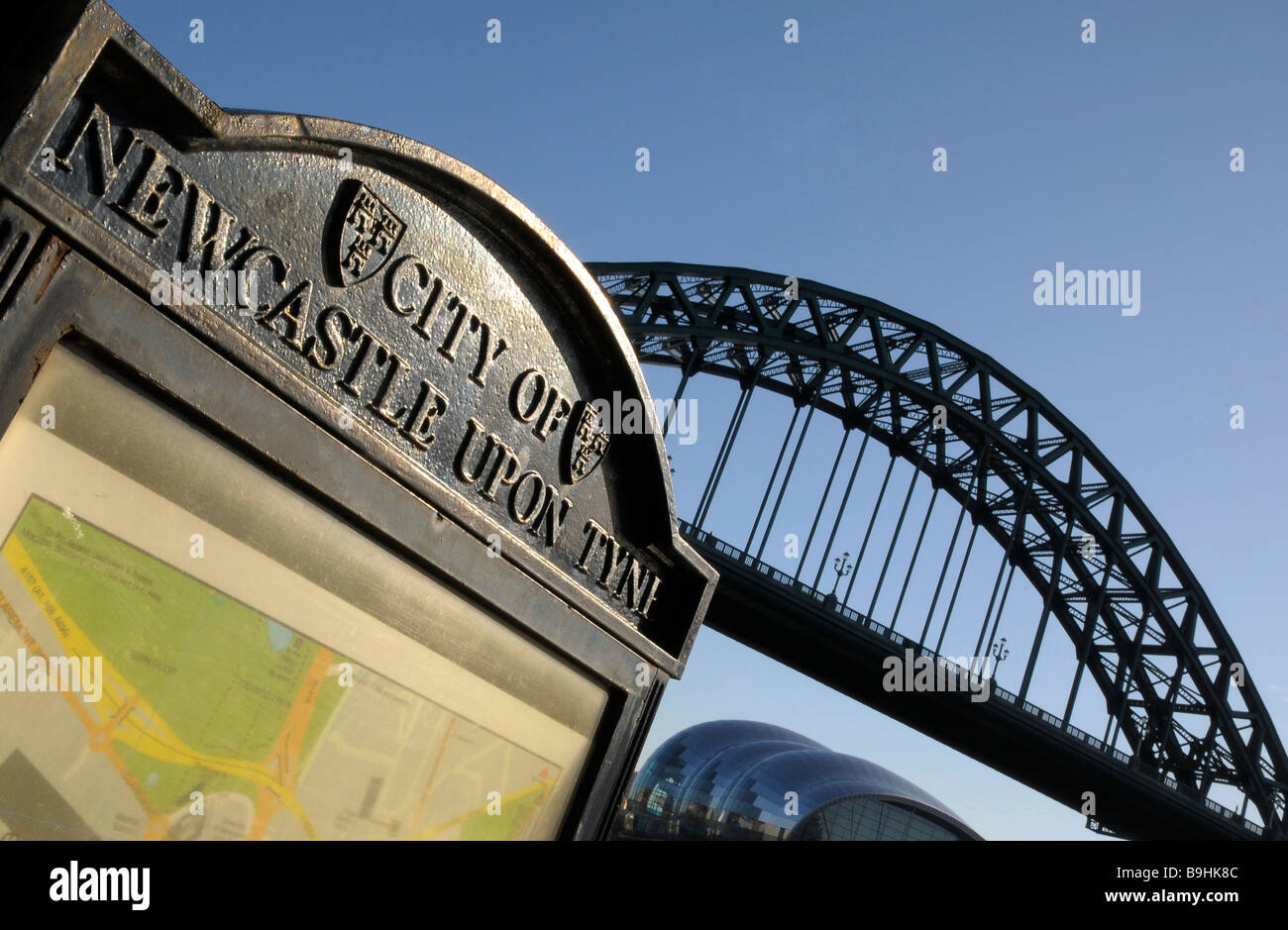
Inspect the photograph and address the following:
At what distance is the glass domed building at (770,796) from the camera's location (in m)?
48.0

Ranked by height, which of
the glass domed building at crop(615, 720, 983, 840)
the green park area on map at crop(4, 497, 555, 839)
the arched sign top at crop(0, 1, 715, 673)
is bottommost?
the green park area on map at crop(4, 497, 555, 839)

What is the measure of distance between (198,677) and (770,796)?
4927cm

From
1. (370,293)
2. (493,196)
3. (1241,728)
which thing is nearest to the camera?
(370,293)

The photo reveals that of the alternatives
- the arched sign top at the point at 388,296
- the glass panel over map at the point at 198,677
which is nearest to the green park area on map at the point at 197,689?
the glass panel over map at the point at 198,677

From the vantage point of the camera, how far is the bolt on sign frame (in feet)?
5.51

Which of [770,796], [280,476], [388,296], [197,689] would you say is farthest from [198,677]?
[770,796]

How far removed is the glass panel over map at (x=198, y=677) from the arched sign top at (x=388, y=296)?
0.78ft

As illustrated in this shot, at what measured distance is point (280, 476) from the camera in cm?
200

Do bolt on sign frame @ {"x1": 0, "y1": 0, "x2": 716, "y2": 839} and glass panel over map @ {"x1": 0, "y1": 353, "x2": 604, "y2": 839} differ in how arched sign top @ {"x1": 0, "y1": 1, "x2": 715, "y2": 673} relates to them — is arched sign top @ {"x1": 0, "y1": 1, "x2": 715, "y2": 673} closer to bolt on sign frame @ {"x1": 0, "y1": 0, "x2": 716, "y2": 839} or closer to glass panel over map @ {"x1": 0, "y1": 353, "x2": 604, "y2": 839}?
bolt on sign frame @ {"x1": 0, "y1": 0, "x2": 716, "y2": 839}

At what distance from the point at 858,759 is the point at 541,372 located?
54411 millimetres

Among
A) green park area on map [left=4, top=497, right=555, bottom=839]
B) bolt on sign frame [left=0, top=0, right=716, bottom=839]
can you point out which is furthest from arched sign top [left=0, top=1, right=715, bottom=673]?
green park area on map [left=4, top=497, right=555, bottom=839]

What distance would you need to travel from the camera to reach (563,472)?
276 centimetres
